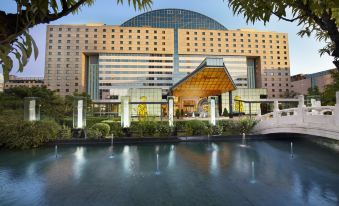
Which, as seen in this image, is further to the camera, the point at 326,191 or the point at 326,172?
A: the point at 326,172

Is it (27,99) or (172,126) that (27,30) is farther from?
(27,99)

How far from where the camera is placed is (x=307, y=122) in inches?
387

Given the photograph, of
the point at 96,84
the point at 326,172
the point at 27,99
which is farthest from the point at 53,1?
the point at 96,84

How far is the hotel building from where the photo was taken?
224 feet

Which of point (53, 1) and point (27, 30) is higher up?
point (53, 1)

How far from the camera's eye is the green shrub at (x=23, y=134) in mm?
10790

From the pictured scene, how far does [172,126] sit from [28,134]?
907cm

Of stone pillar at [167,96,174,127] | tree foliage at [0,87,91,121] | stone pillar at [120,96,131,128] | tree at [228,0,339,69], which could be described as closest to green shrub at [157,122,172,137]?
stone pillar at [167,96,174,127]

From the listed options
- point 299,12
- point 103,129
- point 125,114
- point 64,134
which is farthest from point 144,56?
point 299,12

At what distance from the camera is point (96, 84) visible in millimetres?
73250

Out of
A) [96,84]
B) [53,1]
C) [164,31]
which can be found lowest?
[53,1]

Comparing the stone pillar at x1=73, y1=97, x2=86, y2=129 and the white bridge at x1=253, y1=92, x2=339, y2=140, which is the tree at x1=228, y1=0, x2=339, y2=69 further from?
the stone pillar at x1=73, y1=97, x2=86, y2=129

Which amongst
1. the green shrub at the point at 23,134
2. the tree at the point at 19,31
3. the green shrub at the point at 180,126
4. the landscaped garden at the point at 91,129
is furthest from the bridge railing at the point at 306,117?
the green shrub at the point at 23,134

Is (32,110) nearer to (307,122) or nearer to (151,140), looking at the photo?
(151,140)
